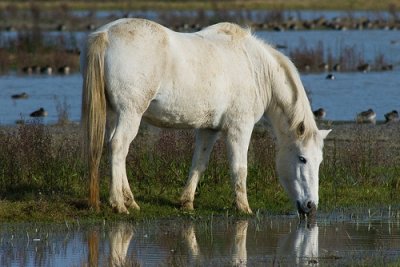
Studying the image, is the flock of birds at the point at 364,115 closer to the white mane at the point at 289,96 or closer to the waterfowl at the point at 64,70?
the white mane at the point at 289,96

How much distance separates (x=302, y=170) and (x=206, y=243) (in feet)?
6.91

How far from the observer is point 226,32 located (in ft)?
40.3

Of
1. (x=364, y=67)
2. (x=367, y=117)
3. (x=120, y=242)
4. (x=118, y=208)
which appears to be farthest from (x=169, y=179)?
(x=364, y=67)

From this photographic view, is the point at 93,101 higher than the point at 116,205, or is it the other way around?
the point at 93,101

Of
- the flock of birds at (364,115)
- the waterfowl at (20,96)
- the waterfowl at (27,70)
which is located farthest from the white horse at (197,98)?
the waterfowl at (27,70)

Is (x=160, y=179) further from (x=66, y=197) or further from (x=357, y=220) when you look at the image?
(x=357, y=220)

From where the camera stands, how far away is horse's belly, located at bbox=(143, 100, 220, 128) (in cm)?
1147

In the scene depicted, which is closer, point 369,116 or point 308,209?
point 308,209

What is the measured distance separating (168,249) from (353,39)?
1398 inches

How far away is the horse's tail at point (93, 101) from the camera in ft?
36.3

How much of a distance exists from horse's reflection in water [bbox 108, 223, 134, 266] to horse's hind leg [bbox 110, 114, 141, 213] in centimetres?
35

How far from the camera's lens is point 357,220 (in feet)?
38.3

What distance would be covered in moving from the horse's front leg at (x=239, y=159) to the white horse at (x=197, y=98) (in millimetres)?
11

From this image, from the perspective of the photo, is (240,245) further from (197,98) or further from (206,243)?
(197,98)
